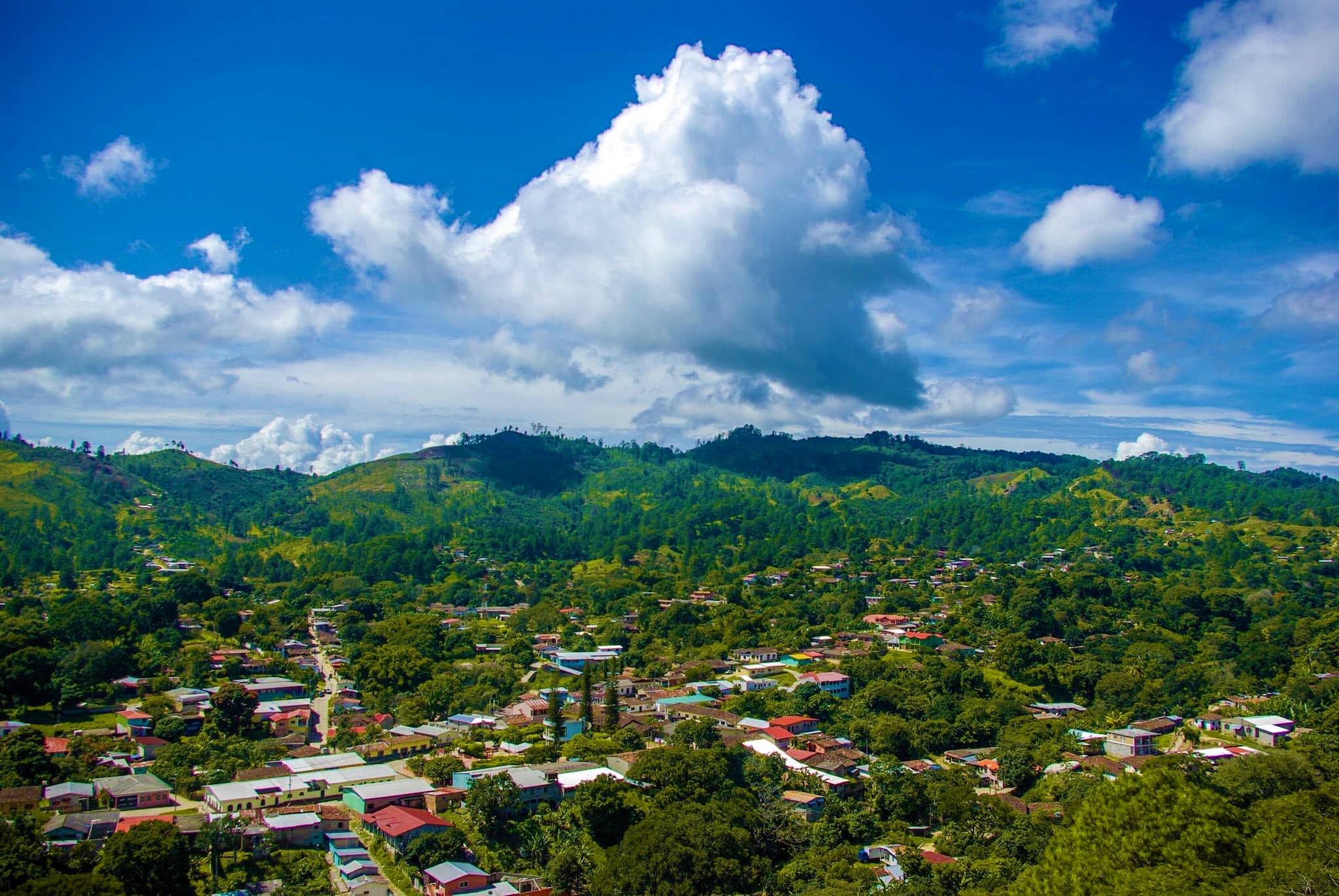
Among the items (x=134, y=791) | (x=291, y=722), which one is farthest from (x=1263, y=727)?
(x=134, y=791)

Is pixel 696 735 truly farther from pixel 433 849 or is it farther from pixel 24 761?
pixel 24 761

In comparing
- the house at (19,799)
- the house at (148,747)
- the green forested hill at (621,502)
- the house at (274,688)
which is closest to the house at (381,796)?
the house at (19,799)

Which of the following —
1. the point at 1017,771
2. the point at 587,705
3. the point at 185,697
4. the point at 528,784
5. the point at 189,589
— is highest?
the point at 189,589

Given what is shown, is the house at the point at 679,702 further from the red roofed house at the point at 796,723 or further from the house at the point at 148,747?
the house at the point at 148,747

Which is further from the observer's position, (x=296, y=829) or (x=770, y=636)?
(x=770, y=636)

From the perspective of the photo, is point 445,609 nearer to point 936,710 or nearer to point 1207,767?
point 936,710
